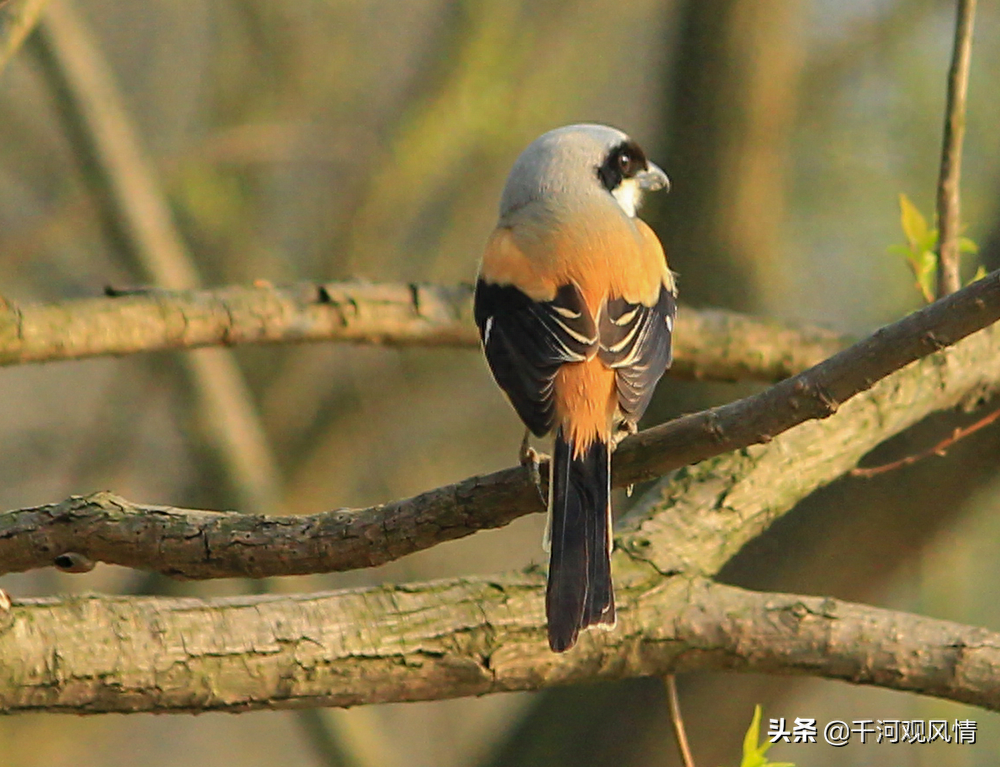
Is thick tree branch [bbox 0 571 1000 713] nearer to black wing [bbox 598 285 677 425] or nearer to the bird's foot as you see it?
the bird's foot

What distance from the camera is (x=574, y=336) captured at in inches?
124

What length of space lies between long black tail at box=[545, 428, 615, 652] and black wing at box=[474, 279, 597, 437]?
19 centimetres

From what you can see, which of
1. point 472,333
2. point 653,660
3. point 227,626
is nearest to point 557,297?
point 472,333

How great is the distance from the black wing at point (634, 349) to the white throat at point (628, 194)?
898 millimetres

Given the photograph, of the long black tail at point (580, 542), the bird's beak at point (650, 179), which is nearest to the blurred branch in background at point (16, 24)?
the long black tail at point (580, 542)

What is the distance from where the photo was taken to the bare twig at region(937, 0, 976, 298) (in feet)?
12.1

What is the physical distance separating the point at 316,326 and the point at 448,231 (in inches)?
134

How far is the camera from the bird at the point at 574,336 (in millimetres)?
2758

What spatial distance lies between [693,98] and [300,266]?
266 cm

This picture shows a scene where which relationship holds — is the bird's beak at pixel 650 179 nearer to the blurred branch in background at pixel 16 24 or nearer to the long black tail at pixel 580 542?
the long black tail at pixel 580 542

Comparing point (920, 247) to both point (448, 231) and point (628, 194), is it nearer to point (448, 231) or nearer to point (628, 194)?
point (628, 194)

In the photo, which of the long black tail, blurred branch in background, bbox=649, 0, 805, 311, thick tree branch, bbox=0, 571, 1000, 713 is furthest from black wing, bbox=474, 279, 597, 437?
blurred branch in background, bbox=649, 0, 805, 311

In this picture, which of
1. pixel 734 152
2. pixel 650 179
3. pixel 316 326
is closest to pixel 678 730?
pixel 316 326

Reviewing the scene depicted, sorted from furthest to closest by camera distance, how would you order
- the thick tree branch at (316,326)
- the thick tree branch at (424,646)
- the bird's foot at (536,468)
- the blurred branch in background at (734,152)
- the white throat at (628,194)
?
1. the blurred branch in background at (734,152)
2. the white throat at (628,194)
3. the thick tree branch at (316,326)
4. the bird's foot at (536,468)
5. the thick tree branch at (424,646)
